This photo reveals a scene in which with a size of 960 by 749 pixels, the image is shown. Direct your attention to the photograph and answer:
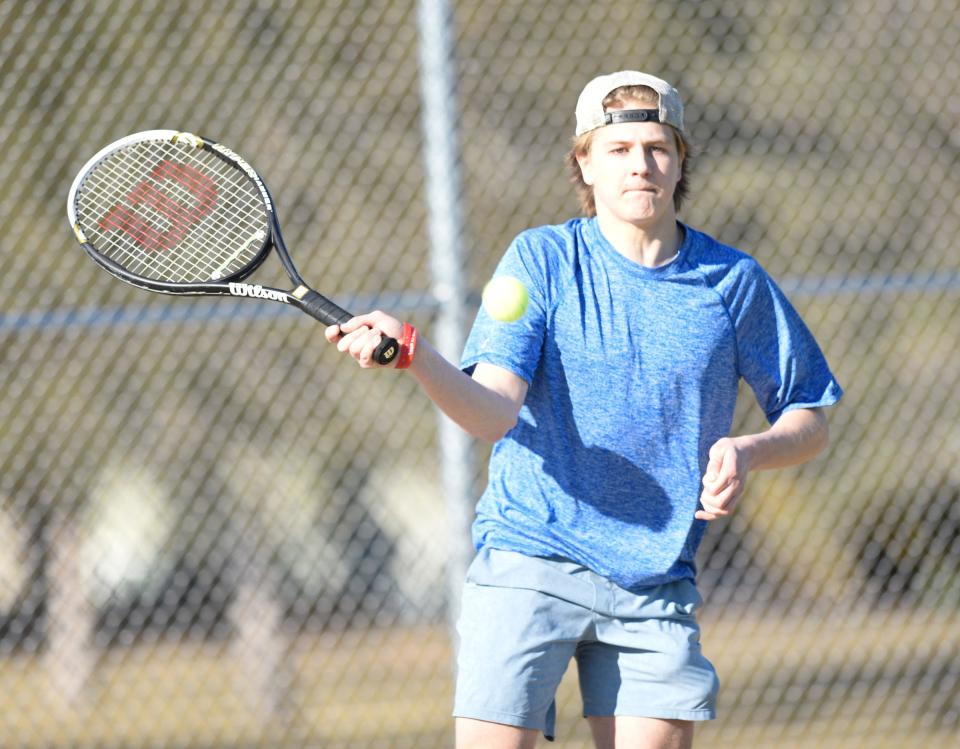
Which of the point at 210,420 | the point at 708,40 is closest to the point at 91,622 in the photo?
the point at 210,420

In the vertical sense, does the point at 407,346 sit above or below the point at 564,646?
above

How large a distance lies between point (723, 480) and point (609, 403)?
30 centimetres

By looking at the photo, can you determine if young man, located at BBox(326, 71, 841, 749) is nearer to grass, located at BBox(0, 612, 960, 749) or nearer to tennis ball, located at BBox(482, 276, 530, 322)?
tennis ball, located at BBox(482, 276, 530, 322)

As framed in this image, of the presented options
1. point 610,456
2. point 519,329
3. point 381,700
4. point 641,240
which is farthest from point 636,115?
point 381,700

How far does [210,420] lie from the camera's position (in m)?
6.46

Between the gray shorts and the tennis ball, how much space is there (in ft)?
1.44

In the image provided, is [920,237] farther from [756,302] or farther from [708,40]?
[756,302]

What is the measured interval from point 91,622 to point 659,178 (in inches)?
175

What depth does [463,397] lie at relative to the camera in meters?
2.29

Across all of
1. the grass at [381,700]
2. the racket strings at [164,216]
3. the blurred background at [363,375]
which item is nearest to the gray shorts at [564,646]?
the racket strings at [164,216]

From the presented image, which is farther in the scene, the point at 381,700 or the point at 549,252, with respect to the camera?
the point at 381,700

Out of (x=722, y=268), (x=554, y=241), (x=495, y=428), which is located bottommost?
(x=495, y=428)

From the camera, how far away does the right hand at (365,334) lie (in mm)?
2137

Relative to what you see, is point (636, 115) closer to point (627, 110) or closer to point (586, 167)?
point (627, 110)
